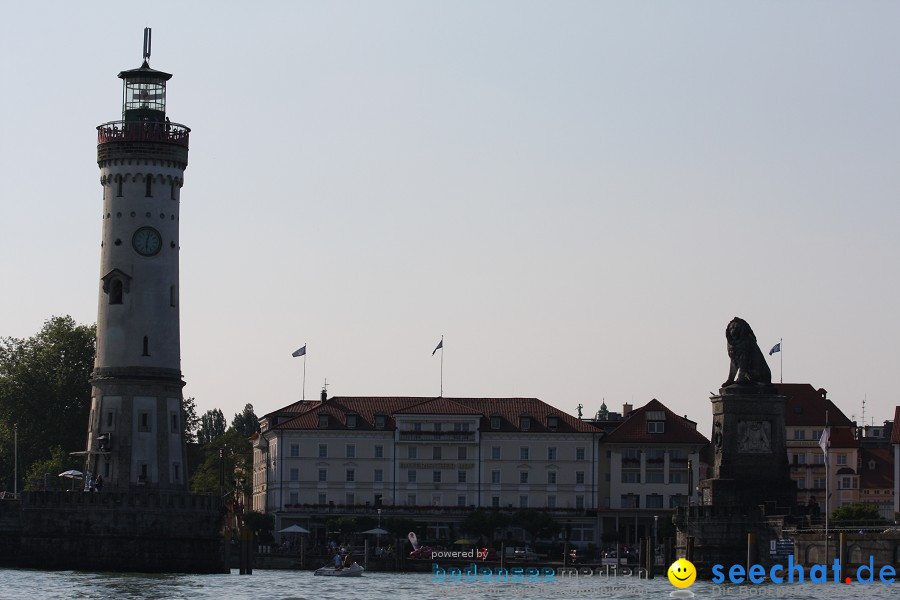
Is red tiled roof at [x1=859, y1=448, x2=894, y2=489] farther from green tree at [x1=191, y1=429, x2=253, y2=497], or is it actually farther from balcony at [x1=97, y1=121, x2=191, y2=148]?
balcony at [x1=97, y1=121, x2=191, y2=148]

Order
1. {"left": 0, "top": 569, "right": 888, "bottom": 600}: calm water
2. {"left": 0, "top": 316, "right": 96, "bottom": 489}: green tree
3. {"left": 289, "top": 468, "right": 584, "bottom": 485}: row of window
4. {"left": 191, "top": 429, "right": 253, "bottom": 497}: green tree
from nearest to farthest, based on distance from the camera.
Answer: {"left": 0, "top": 569, "right": 888, "bottom": 600}: calm water
{"left": 0, "top": 316, "right": 96, "bottom": 489}: green tree
{"left": 289, "top": 468, "right": 584, "bottom": 485}: row of window
{"left": 191, "top": 429, "right": 253, "bottom": 497}: green tree

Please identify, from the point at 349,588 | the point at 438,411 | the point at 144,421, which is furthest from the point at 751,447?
the point at 438,411

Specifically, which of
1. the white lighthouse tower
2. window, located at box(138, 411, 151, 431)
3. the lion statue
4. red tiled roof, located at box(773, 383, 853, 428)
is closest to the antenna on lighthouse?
the white lighthouse tower

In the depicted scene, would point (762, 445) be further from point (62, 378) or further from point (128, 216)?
point (62, 378)

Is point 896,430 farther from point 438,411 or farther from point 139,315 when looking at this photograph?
point 139,315

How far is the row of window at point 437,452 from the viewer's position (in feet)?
540

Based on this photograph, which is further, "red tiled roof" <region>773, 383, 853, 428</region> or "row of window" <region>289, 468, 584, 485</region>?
"red tiled roof" <region>773, 383, 853, 428</region>

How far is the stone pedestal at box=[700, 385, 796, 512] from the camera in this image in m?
110

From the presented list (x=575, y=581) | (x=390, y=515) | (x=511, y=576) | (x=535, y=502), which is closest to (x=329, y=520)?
(x=390, y=515)

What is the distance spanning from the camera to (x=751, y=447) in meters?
111

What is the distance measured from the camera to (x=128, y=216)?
4444 inches

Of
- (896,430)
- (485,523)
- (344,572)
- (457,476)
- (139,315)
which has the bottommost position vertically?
(344,572)

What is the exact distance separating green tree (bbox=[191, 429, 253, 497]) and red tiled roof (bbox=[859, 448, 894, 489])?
58.1 metres

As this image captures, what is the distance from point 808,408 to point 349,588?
309 feet
